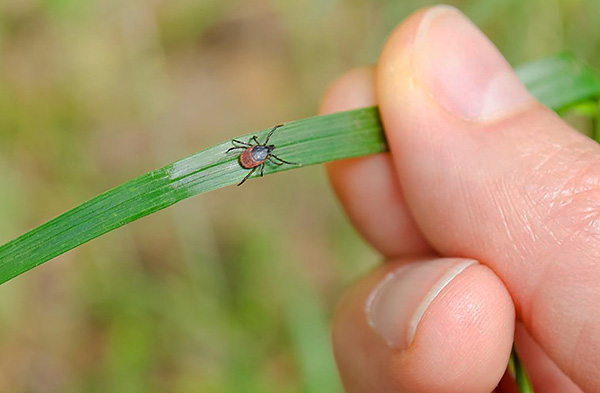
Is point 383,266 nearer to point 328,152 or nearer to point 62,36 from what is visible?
point 328,152

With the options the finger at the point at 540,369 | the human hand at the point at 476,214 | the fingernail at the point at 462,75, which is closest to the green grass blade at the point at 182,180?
the human hand at the point at 476,214

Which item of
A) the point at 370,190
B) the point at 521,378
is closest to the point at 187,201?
the point at 370,190

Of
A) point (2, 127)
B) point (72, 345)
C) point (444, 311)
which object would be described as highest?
point (2, 127)

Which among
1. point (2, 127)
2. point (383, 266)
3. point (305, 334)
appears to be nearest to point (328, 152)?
point (383, 266)

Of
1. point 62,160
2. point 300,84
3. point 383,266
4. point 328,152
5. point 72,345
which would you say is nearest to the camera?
point 328,152

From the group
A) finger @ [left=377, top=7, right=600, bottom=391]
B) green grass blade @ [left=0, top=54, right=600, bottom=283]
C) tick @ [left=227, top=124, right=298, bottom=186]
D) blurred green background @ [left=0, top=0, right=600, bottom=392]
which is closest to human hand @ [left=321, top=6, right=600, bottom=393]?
finger @ [left=377, top=7, right=600, bottom=391]

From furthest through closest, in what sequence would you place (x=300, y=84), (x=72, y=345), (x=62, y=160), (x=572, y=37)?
1. (x=300, y=84)
2. (x=62, y=160)
3. (x=72, y=345)
4. (x=572, y=37)

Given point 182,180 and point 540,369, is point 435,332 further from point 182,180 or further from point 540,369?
point 182,180

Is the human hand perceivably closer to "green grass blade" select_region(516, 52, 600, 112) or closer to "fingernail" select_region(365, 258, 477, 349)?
"fingernail" select_region(365, 258, 477, 349)
